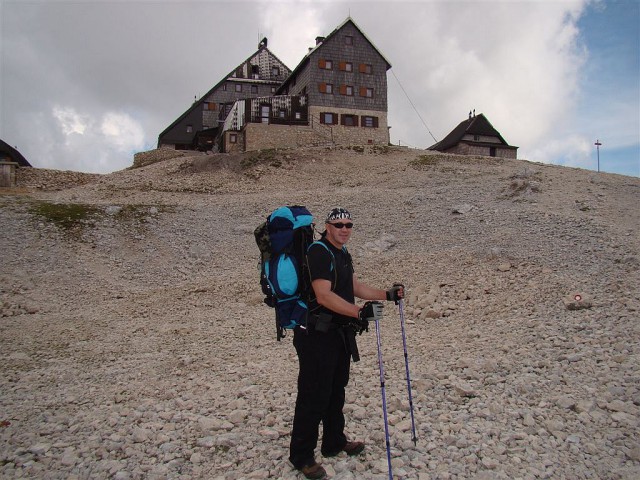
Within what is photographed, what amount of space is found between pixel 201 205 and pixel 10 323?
508 inches

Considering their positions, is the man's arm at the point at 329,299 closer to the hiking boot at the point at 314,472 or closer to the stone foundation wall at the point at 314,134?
the hiking boot at the point at 314,472

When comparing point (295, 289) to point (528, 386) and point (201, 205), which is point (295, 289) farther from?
point (201, 205)

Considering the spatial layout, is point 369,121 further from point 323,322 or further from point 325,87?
point 323,322

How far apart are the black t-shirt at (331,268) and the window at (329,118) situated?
142 ft

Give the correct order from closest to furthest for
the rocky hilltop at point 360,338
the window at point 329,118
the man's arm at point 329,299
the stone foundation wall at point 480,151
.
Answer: the man's arm at point 329,299
the rocky hilltop at point 360,338
the window at point 329,118
the stone foundation wall at point 480,151

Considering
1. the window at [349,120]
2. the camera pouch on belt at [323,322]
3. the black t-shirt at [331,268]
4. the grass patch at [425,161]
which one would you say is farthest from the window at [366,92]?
the camera pouch on belt at [323,322]

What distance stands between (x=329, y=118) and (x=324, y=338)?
1747 inches

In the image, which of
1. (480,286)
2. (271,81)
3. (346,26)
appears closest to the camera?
(480,286)

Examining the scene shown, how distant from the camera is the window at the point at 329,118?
46.9 metres

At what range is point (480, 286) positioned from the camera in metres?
13.0

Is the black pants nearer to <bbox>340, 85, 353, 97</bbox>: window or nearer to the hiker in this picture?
the hiker

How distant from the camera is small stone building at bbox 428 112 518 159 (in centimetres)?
5262

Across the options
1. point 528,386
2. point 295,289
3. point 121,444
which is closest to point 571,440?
point 528,386

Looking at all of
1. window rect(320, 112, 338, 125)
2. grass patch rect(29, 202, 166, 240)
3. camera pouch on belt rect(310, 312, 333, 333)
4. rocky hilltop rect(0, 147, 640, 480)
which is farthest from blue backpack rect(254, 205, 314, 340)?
window rect(320, 112, 338, 125)
